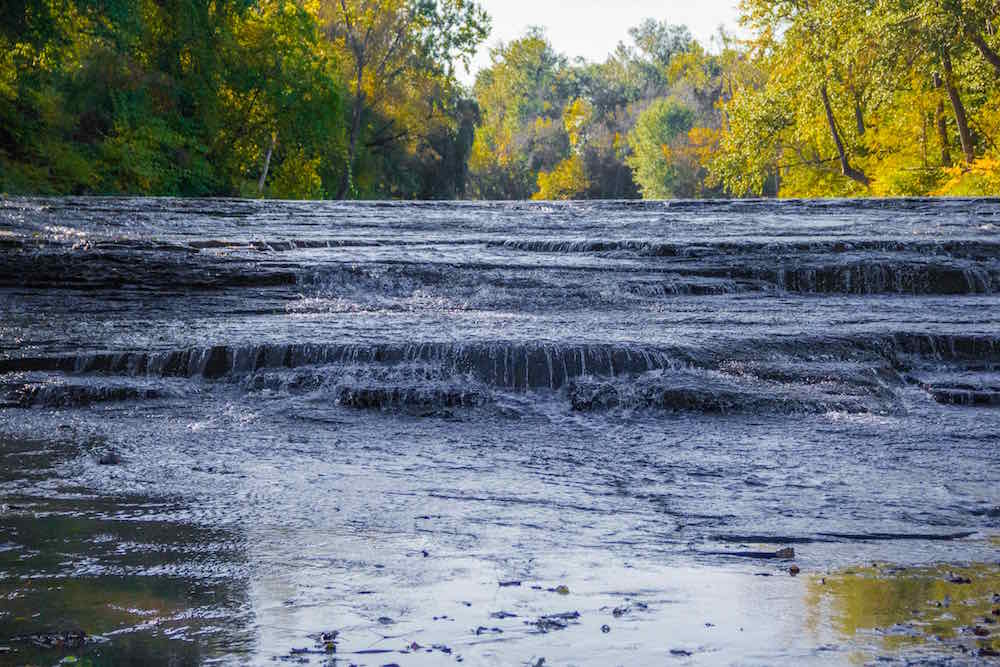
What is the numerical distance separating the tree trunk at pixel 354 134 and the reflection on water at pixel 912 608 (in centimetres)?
3821

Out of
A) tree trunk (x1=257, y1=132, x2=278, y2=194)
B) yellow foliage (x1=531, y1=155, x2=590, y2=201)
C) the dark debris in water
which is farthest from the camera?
yellow foliage (x1=531, y1=155, x2=590, y2=201)

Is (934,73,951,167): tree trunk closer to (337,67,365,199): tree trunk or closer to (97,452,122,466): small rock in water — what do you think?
(337,67,365,199): tree trunk

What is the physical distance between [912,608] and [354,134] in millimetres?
40826

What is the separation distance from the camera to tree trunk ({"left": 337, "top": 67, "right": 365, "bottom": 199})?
41.3 meters

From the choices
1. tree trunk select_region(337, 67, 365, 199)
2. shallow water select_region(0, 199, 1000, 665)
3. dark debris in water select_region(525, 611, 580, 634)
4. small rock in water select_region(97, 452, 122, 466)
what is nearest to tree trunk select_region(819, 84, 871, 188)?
tree trunk select_region(337, 67, 365, 199)

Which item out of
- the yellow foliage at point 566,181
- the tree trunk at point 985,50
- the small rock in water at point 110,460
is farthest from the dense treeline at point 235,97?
the yellow foliage at point 566,181

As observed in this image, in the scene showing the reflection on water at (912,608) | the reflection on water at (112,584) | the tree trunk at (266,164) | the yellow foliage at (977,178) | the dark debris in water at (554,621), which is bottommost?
the reflection on water at (912,608)

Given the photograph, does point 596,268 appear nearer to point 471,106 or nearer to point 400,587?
point 400,587

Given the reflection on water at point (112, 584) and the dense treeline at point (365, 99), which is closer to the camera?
the reflection on water at point (112, 584)

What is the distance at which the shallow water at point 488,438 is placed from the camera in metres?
3.25

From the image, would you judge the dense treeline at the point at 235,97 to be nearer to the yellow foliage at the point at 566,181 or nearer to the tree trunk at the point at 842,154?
the tree trunk at the point at 842,154

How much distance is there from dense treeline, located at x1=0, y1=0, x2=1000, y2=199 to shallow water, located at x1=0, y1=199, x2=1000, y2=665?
11.0 meters

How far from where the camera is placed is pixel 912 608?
3.37 meters

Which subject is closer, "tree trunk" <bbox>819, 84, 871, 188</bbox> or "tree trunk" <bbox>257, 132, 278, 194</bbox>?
"tree trunk" <bbox>257, 132, 278, 194</bbox>
